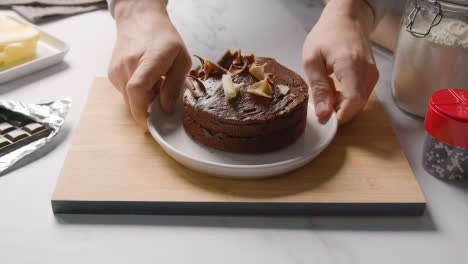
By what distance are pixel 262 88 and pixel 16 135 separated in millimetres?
696

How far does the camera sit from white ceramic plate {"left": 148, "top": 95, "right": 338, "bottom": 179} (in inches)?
41.9

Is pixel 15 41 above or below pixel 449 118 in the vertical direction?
below

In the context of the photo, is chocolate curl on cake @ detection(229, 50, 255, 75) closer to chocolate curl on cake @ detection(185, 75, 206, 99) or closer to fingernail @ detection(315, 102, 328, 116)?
chocolate curl on cake @ detection(185, 75, 206, 99)

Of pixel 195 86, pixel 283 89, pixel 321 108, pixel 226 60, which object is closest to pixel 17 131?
pixel 195 86

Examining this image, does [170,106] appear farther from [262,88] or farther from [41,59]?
[41,59]

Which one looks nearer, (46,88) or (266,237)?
(266,237)

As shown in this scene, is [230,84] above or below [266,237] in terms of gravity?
above

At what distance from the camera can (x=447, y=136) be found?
3.46 ft

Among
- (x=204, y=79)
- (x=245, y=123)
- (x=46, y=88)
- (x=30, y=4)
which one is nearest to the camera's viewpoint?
(x=245, y=123)

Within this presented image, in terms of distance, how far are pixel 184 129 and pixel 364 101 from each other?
1.71 feet

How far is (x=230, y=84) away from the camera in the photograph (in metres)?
1.17

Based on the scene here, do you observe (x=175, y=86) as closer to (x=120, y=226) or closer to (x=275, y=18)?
(x=120, y=226)

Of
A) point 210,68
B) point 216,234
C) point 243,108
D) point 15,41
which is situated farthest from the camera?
point 15,41

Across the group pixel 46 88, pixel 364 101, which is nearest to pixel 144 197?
pixel 364 101
